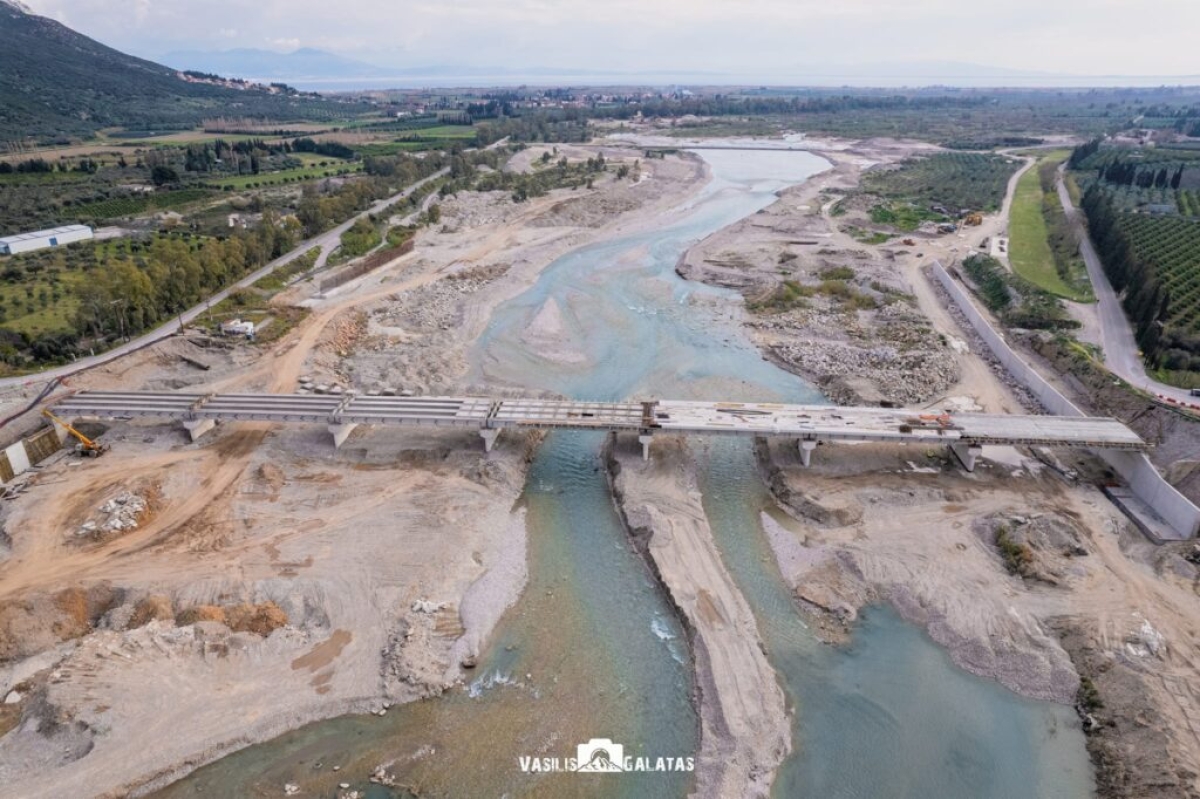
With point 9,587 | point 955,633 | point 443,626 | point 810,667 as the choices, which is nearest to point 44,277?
point 9,587

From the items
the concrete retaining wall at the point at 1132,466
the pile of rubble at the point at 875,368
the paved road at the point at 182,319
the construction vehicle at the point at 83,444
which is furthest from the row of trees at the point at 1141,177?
the construction vehicle at the point at 83,444

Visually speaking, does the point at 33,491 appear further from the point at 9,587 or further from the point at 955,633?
the point at 955,633

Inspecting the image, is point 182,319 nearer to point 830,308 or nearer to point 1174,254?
point 830,308

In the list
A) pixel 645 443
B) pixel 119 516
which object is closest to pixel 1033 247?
pixel 645 443

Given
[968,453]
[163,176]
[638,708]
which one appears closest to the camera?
[638,708]

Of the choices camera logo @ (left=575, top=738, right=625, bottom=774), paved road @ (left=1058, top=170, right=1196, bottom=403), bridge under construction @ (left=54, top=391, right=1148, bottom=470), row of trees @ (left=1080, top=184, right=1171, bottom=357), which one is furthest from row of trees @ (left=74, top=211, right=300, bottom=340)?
row of trees @ (left=1080, top=184, right=1171, bottom=357)

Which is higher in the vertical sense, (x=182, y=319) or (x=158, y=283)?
(x=158, y=283)
